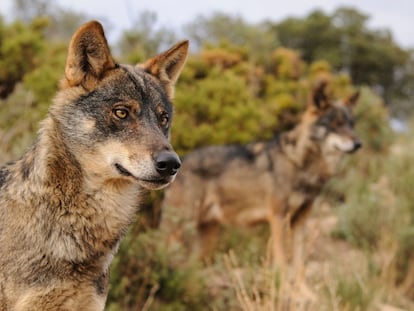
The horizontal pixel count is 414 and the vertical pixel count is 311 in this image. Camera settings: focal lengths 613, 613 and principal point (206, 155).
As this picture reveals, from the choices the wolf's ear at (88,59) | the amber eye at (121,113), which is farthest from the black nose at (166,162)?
the wolf's ear at (88,59)

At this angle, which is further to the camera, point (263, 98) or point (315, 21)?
point (315, 21)

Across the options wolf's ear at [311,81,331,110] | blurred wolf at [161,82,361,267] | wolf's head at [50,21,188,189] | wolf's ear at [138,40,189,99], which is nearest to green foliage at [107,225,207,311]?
blurred wolf at [161,82,361,267]

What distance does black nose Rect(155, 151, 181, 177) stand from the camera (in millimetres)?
3070

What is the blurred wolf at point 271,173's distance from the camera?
8055 mm

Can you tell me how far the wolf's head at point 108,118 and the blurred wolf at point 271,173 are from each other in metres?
4.40

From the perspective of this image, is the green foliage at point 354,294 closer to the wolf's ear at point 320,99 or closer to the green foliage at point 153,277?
the green foliage at point 153,277

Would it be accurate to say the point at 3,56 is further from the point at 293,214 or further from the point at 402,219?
the point at 402,219

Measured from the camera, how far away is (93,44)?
3324 millimetres

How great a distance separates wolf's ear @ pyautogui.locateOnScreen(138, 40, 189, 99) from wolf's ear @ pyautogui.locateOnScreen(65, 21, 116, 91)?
0.46 meters

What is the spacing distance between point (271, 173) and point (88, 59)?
530 centimetres

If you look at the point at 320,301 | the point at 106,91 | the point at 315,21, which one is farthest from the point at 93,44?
the point at 315,21

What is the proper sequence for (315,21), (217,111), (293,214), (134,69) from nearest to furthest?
(134,69), (293,214), (217,111), (315,21)

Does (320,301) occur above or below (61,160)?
below

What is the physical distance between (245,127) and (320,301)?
5.80 m
